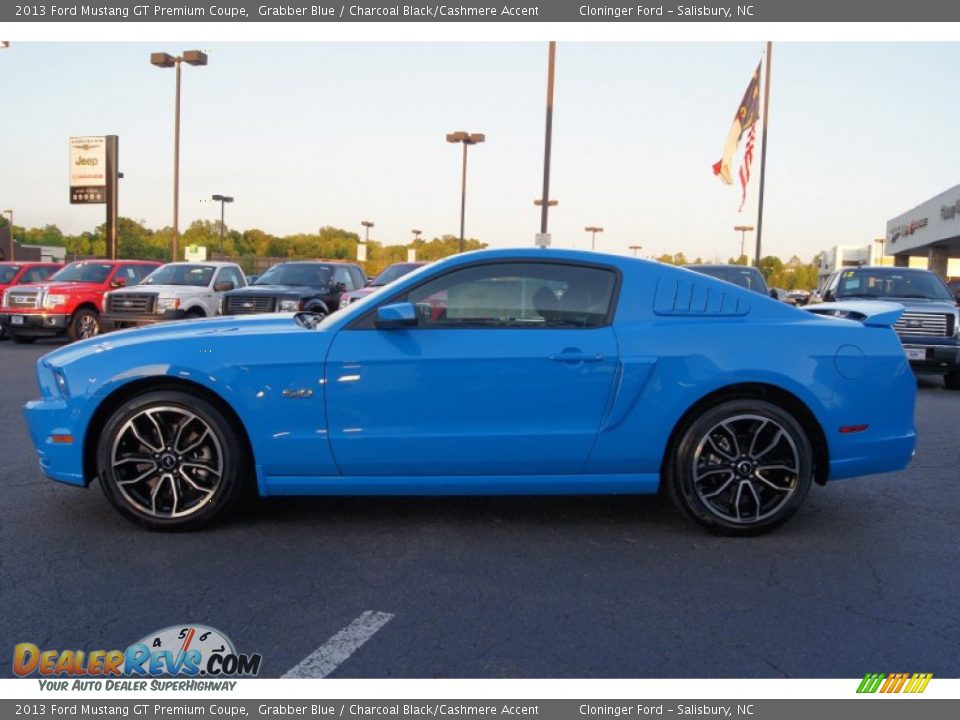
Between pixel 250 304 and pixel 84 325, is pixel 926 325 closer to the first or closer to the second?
pixel 250 304

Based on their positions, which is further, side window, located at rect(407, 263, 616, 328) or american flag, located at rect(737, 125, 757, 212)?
american flag, located at rect(737, 125, 757, 212)

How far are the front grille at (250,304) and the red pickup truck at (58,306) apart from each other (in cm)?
334

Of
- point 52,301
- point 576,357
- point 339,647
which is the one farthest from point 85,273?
point 339,647

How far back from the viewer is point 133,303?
49.3ft

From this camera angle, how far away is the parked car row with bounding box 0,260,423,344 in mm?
14812

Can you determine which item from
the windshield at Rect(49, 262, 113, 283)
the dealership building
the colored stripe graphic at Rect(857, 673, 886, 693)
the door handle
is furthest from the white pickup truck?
the dealership building

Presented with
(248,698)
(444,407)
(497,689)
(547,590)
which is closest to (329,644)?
(248,698)

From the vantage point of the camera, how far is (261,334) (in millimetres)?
4539

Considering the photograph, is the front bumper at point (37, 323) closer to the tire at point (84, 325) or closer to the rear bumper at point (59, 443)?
the tire at point (84, 325)

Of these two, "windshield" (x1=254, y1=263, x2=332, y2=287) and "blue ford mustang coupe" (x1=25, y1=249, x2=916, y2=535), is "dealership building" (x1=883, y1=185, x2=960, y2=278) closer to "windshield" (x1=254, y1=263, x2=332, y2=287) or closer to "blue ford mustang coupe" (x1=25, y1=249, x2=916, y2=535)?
"windshield" (x1=254, y1=263, x2=332, y2=287)

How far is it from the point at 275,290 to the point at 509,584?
11.8 metres

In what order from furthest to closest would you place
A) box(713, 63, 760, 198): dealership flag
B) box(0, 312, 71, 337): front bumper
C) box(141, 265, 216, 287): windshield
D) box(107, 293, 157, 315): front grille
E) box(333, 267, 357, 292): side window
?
box(713, 63, 760, 198): dealership flag, box(0, 312, 71, 337): front bumper, box(333, 267, 357, 292): side window, box(141, 265, 216, 287): windshield, box(107, 293, 157, 315): front grille

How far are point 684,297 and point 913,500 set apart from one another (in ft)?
7.10

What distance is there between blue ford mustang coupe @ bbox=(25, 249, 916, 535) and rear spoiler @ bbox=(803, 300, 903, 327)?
18cm
